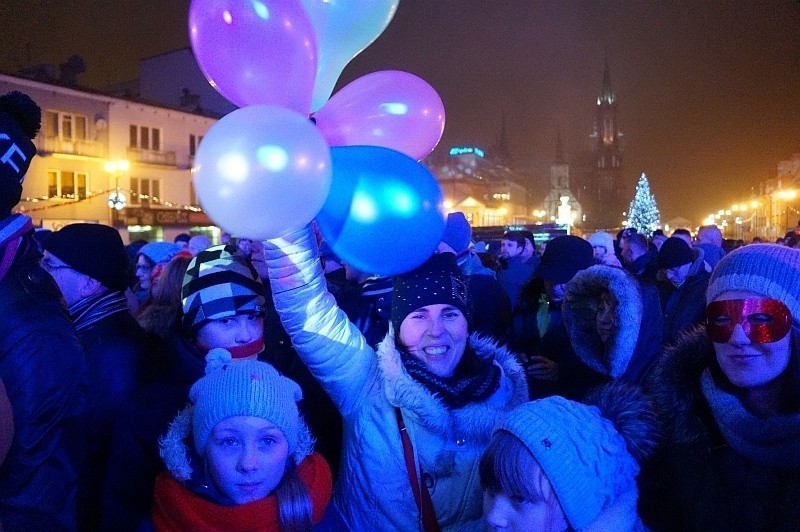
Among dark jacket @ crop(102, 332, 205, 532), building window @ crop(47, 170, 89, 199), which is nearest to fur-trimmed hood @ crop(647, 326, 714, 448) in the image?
dark jacket @ crop(102, 332, 205, 532)

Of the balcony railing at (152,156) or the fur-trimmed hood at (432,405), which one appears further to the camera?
the balcony railing at (152,156)

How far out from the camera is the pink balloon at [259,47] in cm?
234

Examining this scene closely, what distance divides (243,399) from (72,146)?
Answer: 1211 inches

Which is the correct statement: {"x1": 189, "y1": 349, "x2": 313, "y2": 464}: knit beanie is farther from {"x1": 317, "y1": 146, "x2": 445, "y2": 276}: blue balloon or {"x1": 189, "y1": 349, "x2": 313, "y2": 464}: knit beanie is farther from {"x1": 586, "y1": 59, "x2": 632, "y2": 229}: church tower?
{"x1": 586, "y1": 59, "x2": 632, "y2": 229}: church tower

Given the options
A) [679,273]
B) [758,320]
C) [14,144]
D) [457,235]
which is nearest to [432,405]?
[758,320]

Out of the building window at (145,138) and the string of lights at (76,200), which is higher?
the building window at (145,138)

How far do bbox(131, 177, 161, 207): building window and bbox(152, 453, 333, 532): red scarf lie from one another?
31.2m

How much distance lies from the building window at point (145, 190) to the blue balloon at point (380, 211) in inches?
1227

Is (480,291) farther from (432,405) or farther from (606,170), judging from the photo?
(606,170)

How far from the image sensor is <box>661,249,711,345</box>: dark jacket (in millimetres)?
4703

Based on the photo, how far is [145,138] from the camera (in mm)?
32062

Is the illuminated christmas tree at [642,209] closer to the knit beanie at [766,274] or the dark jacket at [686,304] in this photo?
the dark jacket at [686,304]

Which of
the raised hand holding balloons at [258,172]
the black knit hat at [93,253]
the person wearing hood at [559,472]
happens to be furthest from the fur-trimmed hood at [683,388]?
the black knit hat at [93,253]

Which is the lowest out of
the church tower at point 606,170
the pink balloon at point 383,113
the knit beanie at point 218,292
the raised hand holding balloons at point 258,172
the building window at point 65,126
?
the knit beanie at point 218,292
